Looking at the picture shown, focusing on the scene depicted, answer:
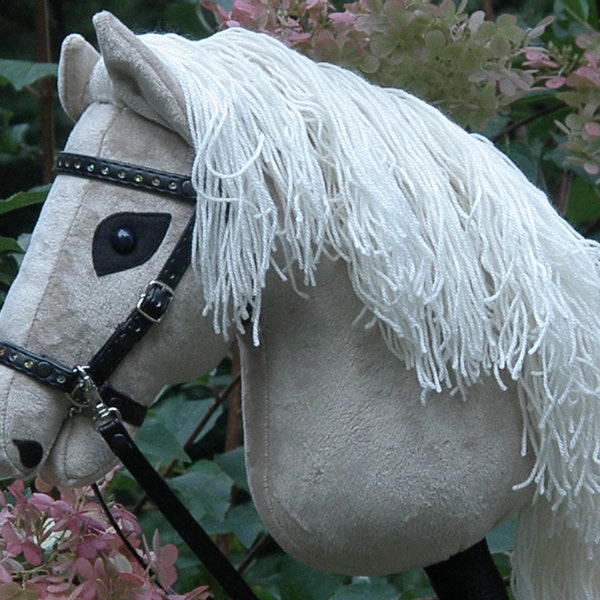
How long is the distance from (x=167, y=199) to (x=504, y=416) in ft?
0.78

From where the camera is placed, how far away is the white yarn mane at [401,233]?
0.58m

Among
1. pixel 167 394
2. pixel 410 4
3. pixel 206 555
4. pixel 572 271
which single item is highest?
pixel 410 4

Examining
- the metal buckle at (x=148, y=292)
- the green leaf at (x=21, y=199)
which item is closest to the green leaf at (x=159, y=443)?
the green leaf at (x=21, y=199)

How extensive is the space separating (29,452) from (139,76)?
0.22 m

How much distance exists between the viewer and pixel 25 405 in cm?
58

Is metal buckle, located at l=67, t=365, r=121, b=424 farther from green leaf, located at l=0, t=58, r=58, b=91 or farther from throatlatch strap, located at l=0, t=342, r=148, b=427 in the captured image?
green leaf, located at l=0, t=58, r=58, b=91

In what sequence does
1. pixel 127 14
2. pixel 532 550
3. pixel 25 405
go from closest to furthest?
pixel 25 405, pixel 532 550, pixel 127 14

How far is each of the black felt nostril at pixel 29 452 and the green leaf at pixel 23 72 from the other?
1.73 ft

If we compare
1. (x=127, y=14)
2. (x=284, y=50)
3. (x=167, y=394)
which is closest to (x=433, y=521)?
(x=284, y=50)

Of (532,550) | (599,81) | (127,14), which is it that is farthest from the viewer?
(127,14)

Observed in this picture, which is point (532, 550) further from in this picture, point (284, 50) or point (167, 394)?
point (167, 394)

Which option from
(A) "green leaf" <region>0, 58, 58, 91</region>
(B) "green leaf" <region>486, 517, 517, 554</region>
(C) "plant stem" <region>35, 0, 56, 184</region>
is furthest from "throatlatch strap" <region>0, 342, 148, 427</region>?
(C) "plant stem" <region>35, 0, 56, 184</region>

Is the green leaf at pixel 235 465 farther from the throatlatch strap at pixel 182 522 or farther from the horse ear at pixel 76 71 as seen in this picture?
the horse ear at pixel 76 71

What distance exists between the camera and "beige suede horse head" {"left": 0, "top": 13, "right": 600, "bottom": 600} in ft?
1.92
